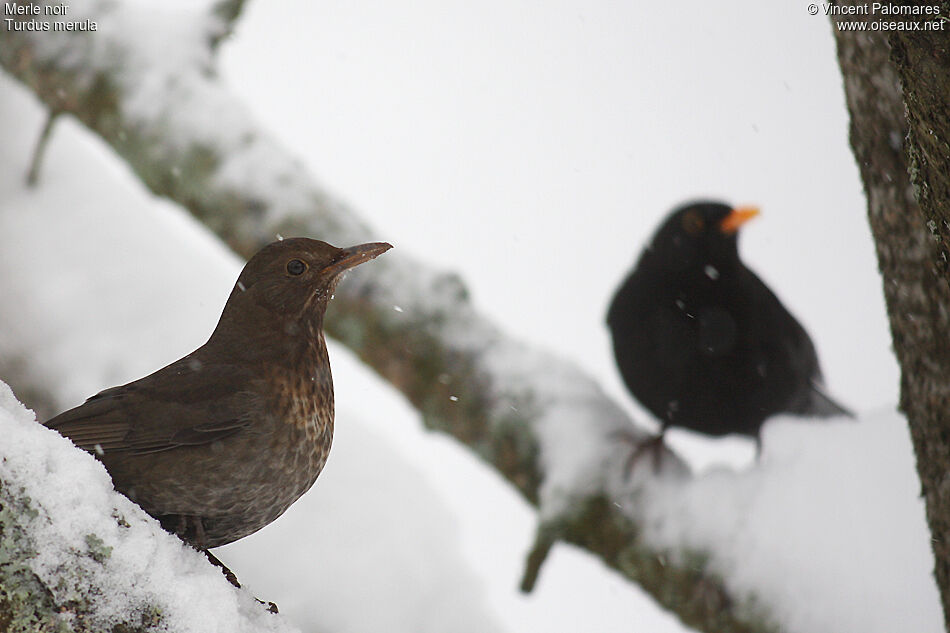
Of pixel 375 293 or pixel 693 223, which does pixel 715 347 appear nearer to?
pixel 693 223

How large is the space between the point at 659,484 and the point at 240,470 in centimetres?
203

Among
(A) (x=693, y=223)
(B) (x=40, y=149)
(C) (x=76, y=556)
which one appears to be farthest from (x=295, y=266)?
(B) (x=40, y=149)

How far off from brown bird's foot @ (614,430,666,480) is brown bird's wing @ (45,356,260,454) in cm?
191

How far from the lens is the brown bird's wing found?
67.4 inches

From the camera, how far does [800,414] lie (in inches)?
145

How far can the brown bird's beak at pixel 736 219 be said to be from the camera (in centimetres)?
396

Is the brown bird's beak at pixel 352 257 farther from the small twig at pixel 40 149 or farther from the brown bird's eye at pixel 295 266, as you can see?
the small twig at pixel 40 149

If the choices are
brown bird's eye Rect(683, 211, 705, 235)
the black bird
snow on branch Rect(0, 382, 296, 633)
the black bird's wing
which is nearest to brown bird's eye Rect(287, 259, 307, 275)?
snow on branch Rect(0, 382, 296, 633)

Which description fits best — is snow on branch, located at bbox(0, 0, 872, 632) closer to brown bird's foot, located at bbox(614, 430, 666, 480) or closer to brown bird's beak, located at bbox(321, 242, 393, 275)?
brown bird's foot, located at bbox(614, 430, 666, 480)

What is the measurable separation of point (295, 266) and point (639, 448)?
6.26 ft

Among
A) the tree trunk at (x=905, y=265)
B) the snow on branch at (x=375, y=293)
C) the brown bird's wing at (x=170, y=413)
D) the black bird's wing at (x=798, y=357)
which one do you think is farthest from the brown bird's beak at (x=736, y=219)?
the brown bird's wing at (x=170, y=413)

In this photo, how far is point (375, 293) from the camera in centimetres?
355

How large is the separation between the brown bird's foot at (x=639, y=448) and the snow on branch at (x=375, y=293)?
0.03m

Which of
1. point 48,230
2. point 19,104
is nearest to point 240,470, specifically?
point 48,230
